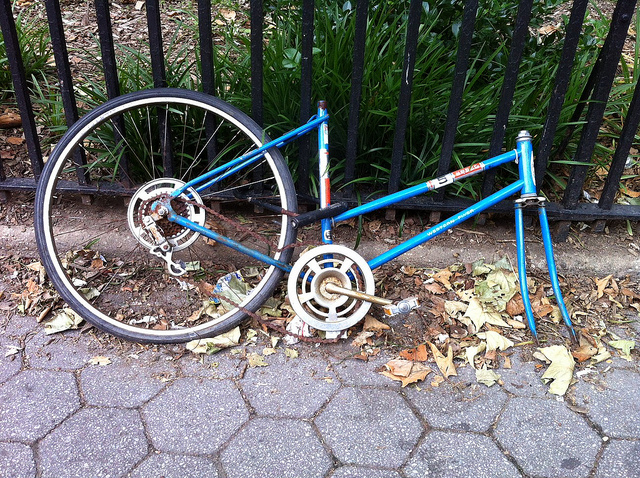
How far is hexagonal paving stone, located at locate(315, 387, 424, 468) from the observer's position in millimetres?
1886

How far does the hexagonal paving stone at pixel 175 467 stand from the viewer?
1.80 metres

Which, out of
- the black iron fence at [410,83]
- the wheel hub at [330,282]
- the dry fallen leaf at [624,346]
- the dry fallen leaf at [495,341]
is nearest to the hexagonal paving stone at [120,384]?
the wheel hub at [330,282]

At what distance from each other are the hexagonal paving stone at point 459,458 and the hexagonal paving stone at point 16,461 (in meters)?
1.20

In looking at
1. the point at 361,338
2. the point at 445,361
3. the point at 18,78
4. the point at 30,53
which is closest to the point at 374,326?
the point at 361,338

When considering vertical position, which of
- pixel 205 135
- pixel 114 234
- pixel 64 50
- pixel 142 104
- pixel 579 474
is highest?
pixel 64 50

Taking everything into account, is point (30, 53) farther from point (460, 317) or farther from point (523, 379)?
point (523, 379)

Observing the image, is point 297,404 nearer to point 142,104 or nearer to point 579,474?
point 579,474

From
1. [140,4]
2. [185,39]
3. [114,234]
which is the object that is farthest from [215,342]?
[140,4]

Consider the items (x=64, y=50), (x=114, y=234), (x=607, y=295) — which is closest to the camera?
(x=64, y=50)

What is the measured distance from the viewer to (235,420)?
2.00 m

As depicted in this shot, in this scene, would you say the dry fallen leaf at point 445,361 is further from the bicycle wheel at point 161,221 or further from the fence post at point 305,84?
the fence post at point 305,84

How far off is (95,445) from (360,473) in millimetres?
878

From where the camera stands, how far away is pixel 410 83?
2.41m

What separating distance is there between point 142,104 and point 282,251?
85 centimetres
